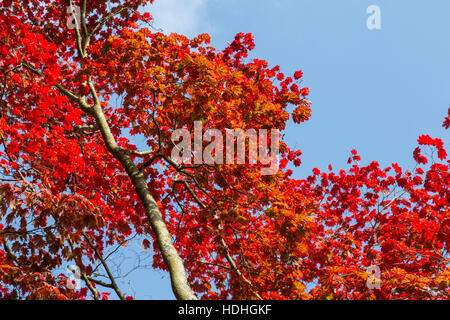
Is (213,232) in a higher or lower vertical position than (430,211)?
lower

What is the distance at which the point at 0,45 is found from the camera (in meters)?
6.31

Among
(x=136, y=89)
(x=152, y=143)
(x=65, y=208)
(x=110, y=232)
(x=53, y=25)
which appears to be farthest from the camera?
(x=53, y=25)

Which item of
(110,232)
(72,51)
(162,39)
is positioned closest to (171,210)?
(110,232)

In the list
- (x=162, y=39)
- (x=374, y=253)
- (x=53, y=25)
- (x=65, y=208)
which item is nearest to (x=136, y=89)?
(x=162, y=39)

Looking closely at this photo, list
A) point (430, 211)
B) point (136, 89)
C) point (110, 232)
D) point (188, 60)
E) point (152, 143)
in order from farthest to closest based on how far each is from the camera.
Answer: point (430, 211), point (152, 143), point (110, 232), point (136, 89), point (188, 60)

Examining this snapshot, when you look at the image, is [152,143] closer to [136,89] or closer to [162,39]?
[136,89]

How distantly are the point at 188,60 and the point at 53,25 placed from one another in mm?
6711

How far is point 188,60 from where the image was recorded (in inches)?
235

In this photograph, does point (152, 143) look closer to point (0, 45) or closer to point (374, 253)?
point (0, 45)

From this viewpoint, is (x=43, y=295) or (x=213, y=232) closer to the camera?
(x=43, y=295)
